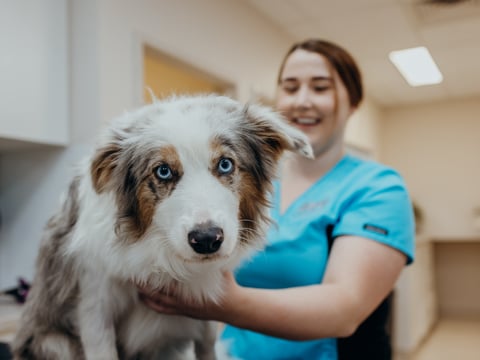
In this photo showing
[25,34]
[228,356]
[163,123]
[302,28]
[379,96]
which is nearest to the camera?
[163,123]

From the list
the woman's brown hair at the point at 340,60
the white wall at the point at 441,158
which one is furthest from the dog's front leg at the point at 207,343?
the white wall at the point at 441,158

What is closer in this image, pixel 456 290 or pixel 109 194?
pixel 109 194

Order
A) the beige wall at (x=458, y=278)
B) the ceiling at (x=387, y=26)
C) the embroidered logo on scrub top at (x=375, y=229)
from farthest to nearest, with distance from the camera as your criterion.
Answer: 1. the beige wall at (x=458, y=278)
2. the ceiling at (x=387, y=26)
3. the embroidered logo on scrub top at (x=375, y=229)

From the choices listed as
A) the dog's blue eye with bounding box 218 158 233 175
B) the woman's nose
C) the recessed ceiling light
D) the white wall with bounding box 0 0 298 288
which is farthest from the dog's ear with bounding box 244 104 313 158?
the recessed ceiling light

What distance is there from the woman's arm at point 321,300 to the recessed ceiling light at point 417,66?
364cm

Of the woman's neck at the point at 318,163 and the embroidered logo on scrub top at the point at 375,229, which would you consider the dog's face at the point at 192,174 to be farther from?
the woman's neck at the point at 318,163

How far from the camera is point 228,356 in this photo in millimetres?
1257

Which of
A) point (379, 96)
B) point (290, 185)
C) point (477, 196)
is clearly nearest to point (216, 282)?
point (290, 185)

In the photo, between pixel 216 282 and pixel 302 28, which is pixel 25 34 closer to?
pixel 216 282

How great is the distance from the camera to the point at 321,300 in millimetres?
1069

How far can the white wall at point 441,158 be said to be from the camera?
6270 millimetres

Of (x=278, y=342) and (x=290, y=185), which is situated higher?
(x=290, y=185)

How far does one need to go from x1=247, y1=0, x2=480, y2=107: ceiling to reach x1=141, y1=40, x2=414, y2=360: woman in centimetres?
228

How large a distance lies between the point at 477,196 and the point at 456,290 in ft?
4.07
